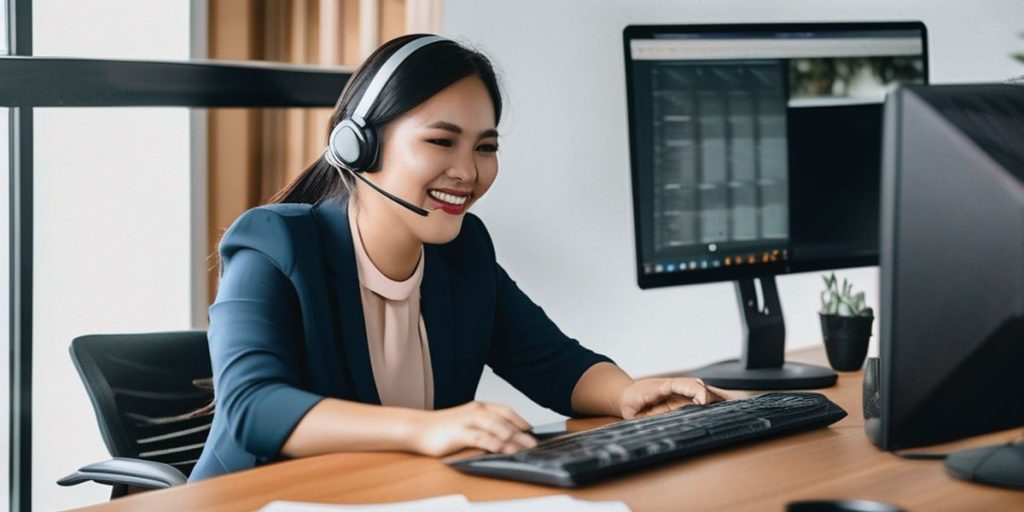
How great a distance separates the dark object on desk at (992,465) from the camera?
1.04 m

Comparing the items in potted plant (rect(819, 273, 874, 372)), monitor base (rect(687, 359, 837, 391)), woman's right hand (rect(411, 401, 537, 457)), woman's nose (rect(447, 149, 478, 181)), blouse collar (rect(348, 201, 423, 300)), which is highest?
woman's nose (rect(447, 149, 478, 181))

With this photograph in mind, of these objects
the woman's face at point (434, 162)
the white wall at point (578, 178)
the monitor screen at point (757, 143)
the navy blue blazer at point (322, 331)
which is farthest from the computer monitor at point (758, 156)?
the white wall at point (578, 178)

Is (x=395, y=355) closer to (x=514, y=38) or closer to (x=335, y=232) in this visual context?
(x=335, y=232)

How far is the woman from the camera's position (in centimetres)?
133

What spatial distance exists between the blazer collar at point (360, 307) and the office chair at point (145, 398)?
28cm

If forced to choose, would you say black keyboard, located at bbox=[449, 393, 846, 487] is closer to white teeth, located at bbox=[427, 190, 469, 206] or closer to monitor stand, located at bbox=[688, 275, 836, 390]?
monitor stand, located at bbox=[688, 275, 836, 390]

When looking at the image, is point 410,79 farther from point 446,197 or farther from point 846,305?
point 846,305

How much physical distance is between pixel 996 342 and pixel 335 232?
0.88 metres

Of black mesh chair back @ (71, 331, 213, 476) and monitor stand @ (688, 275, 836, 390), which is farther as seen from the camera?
monitor stand @ (688, 275, 836, 390)

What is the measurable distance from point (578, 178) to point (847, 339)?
30.6 inches

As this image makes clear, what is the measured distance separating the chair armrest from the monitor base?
801 millimetres

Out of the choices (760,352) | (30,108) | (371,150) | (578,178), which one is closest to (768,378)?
(760,352)

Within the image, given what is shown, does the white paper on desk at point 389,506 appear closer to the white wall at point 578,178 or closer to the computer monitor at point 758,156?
the computer monitor at point 758,156

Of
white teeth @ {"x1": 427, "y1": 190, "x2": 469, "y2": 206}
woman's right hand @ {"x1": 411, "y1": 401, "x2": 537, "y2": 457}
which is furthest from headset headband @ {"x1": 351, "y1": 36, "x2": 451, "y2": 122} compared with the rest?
woman's right hand @ {"x1": 411, "y1": 401, "x2": 537, "y2": 457}
